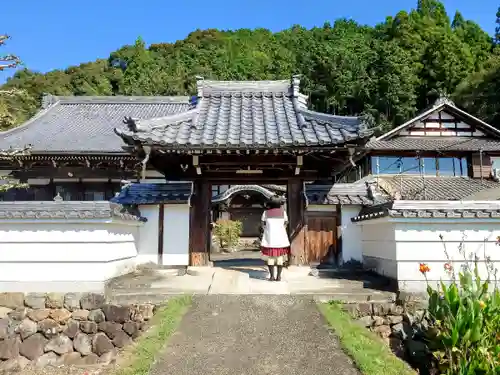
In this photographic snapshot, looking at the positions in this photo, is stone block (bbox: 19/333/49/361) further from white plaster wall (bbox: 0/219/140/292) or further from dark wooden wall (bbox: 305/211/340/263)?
dark wooden wall (bbox: 305/211/340/263)

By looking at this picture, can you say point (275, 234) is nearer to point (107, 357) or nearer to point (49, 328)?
point (107, 357)

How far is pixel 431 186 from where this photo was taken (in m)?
20.0

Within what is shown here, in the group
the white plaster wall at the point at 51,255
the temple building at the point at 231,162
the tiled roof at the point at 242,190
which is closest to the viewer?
the white plaster wall at the point at 51,255

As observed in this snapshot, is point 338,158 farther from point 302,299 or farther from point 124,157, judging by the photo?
point 124,157

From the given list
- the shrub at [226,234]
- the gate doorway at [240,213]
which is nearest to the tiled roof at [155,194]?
the gate doorway at [240,213]

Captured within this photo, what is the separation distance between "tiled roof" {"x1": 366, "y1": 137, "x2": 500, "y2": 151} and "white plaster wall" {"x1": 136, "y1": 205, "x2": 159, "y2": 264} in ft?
52.4

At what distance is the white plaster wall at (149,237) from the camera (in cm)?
806

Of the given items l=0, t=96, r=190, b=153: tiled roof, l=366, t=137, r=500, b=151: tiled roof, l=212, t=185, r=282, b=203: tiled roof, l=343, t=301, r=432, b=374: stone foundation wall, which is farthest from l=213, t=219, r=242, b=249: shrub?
A: l=343, t=301, r=432, b=374: stone foundation wall

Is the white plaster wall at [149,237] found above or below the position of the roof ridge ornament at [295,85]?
below

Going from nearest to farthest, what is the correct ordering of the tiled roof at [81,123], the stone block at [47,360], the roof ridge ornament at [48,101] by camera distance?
the stone block at [47,360], the tiled roof at [81,123], the roof ridge ornament at [48,101]

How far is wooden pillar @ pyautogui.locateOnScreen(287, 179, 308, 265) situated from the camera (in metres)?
8.09

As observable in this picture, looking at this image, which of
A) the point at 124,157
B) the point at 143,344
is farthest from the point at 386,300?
the point at 124,157

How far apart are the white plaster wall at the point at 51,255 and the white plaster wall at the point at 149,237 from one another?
194 centimetres

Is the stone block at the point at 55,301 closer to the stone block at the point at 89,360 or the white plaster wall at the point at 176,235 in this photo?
the stone block at the point at 89,360
